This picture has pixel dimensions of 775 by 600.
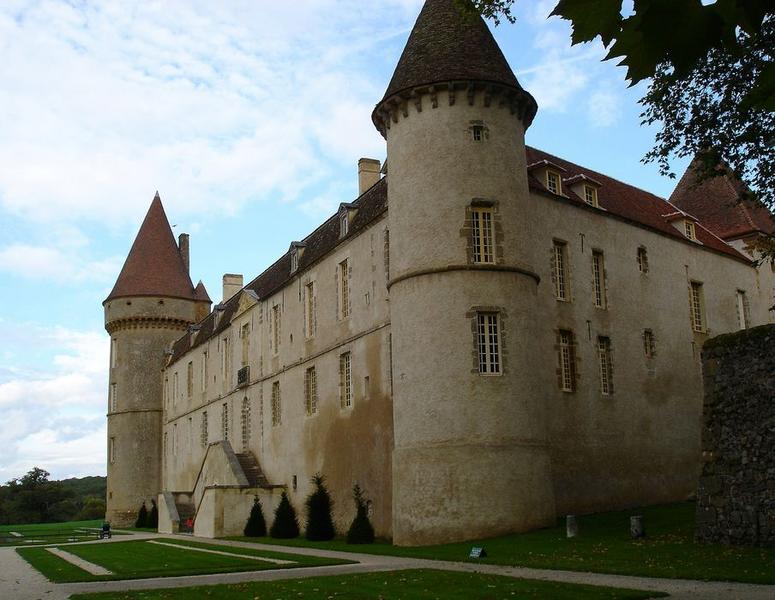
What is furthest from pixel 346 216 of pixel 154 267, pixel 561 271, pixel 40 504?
pixel 40 504

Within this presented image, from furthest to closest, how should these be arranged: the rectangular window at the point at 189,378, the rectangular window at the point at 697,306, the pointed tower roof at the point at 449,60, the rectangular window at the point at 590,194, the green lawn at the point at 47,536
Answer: the rectangular window at the point at 189,378, the green lawn at the point at 47,536, the rectangular window at the point at 697,306, the rectangular window at the point at 590,194, the pointed tower roof at the point at 449,60

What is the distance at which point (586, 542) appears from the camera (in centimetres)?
1681

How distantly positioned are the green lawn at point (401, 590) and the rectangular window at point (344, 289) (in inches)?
545

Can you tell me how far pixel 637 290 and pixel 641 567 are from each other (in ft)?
51.0

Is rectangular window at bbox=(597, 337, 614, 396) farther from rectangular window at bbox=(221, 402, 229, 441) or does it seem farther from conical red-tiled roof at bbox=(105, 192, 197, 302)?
conical red-tiled roof at bbox=(105, 192, 197, 302)

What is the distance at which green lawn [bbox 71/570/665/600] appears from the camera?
10.5 m

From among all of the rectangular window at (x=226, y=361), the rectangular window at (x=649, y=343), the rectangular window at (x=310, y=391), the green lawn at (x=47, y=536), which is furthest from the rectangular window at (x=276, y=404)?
the rectangular window at (x=649, y=343)

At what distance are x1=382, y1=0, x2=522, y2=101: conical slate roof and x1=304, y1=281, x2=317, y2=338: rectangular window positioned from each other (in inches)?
377

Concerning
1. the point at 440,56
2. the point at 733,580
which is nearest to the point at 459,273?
the point at 440,56

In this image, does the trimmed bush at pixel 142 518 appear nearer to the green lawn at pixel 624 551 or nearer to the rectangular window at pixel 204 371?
the rectangular window at pixel 204 371

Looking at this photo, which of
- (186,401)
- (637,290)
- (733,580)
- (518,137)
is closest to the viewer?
(733,580)

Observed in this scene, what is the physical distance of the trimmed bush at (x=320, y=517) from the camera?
1006 inches

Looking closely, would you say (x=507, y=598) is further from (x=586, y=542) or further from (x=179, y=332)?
(x=179, y=332)

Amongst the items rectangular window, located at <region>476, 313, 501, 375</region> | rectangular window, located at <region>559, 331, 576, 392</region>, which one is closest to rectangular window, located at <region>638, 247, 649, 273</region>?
rectangular window, located at <region>559, 331, 576, 392</region>
